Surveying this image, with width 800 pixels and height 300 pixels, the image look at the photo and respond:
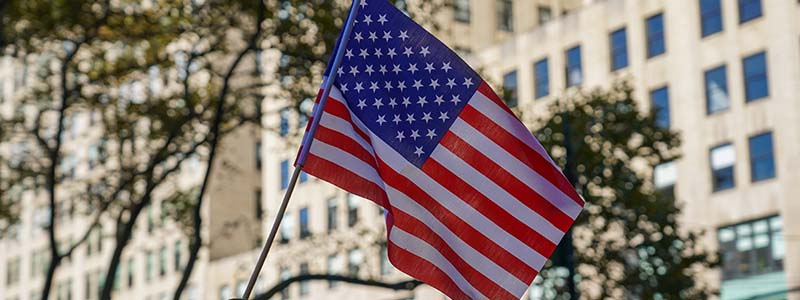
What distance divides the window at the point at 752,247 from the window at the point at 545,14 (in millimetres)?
27402

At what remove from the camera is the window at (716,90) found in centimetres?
6053

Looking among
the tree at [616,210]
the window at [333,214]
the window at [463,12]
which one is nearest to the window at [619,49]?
the window at [463,12]

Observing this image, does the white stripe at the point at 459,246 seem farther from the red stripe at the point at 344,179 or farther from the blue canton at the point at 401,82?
the blue canton at the point at 401,82

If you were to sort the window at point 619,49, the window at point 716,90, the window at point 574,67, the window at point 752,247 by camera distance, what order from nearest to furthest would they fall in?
the window at point 752,247 → the window at point 716,90 → the window at point 619,49 → the window at point 574,67

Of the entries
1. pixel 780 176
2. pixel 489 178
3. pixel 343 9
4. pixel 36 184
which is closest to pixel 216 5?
pixel 343 9

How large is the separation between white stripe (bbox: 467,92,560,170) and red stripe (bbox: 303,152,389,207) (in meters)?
0.91

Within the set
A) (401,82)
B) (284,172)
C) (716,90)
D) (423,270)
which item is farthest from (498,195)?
(284,172)

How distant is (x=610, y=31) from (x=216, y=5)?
3369cm

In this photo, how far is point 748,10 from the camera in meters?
59.7

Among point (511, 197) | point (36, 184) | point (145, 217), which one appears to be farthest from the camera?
point (145, 217)

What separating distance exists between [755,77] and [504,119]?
47.2 meters

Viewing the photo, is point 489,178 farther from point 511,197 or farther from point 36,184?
point 36,184

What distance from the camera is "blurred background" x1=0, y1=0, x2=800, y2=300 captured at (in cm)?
3338

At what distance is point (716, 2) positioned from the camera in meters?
60.9
